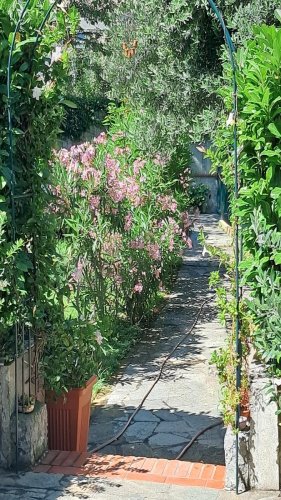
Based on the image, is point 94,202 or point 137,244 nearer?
point 94,202

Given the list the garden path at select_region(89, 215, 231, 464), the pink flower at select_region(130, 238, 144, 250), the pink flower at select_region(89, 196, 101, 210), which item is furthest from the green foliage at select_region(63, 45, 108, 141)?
the pink flower at select_region(89, 196, 101, 210)

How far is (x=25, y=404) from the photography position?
14.1 ft

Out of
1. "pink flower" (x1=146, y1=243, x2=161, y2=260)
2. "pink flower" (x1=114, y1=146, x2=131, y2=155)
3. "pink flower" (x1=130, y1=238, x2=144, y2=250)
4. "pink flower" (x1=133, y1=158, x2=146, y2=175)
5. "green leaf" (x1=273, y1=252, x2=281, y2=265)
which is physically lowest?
"pink flower" (x1=146, y1=243, x2=161, y2=260)

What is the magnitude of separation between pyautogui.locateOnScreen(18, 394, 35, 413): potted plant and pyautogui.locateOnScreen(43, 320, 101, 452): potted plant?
0.22 meters

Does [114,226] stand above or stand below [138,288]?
above

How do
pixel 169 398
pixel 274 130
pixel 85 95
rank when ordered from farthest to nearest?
pixel 85 95, pixel 169 398, pixel 274 130

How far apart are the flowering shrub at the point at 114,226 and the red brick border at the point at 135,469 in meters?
1.61

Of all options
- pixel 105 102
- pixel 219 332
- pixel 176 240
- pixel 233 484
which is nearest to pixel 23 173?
pixel 233 484

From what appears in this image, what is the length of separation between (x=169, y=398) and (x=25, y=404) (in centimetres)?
252

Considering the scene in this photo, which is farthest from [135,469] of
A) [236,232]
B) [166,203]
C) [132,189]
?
[166,203]

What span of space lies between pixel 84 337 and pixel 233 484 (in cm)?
142

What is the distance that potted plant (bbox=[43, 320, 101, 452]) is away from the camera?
4.56 m

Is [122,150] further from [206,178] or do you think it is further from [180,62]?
[206,178]

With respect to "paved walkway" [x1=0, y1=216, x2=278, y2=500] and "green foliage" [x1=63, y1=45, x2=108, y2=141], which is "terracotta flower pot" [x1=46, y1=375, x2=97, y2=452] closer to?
"paved walkway" [x1=0, y1=216, x2=278, y2=500]
